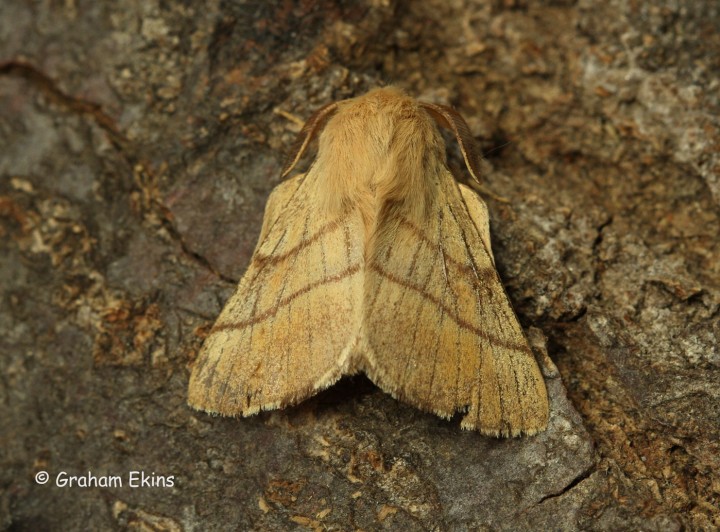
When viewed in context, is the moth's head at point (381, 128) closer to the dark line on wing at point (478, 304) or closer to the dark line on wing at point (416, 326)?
the dark line on wing at point (478, 304)

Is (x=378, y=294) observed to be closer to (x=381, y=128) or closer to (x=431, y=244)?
(x=431, y=244)

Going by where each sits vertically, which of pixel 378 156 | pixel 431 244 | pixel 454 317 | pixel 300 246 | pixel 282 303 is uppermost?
pixel 378 156

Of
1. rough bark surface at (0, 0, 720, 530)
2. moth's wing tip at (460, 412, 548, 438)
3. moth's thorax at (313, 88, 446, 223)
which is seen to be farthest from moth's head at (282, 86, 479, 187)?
moth's wing tip at (460, 412, 548, 438)

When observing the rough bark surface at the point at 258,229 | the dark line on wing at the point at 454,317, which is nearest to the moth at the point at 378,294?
the dark line on wing at the point at 454,317

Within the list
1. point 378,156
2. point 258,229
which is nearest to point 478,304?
point 378,156

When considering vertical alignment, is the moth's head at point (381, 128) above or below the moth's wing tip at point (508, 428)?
above

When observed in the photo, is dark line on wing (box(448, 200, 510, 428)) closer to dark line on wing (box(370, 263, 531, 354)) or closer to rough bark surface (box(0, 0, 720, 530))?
dark line on wing (box(370, 263, 531, 354))
